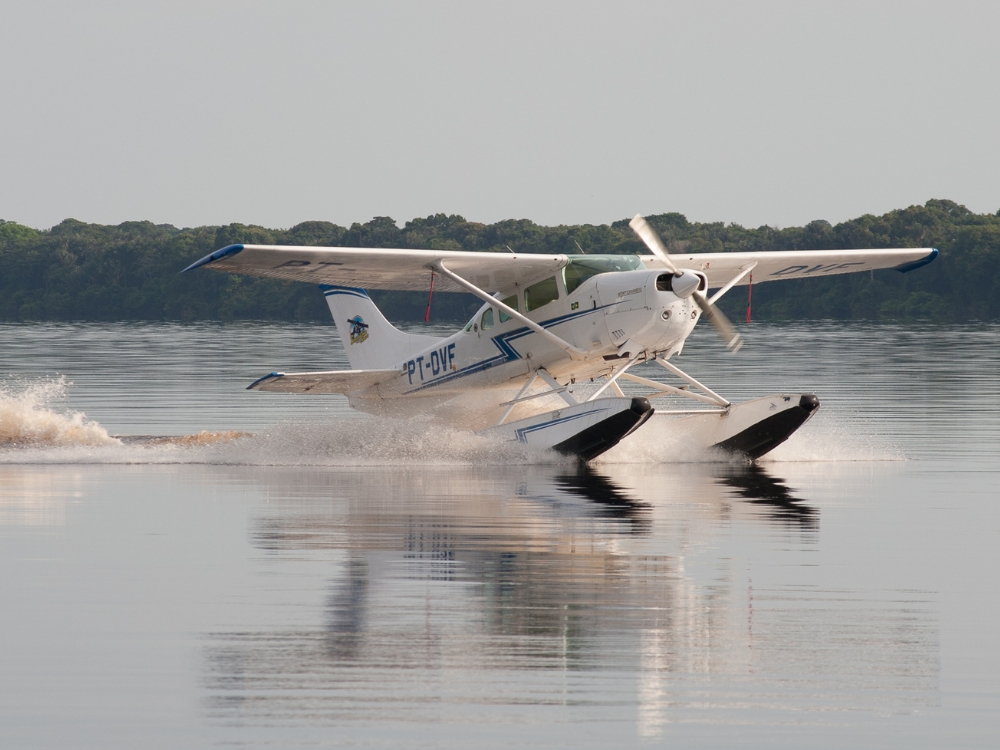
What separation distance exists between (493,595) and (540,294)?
29.2 feet

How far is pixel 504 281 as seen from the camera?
16375 millimetres

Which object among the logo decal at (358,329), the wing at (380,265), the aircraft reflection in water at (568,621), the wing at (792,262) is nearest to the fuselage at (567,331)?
the wing at (380,265)

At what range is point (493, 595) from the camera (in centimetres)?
734

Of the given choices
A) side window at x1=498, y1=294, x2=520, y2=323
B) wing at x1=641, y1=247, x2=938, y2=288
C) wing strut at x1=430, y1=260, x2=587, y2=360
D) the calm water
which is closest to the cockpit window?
wing strut at x1=430, y1=260, x2=587, y2=360

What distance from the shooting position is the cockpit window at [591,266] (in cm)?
1563

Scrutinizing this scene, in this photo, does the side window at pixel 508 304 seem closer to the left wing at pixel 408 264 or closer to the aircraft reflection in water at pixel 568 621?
the left wing at pixel 408 264

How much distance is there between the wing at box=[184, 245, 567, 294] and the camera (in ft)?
48.8

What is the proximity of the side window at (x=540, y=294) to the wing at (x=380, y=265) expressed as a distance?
0.38 ft

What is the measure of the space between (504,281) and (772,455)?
3.61m

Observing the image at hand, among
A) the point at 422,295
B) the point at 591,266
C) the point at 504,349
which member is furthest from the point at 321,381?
the point at 422,295

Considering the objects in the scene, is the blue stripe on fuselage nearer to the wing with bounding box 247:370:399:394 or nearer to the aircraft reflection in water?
the wing with bounding box 247:370:399:394

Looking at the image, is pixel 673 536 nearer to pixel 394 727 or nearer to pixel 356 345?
pixel 394 727

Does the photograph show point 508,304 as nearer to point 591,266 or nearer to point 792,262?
point 591,266

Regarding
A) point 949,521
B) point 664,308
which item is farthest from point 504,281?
point 949,521
